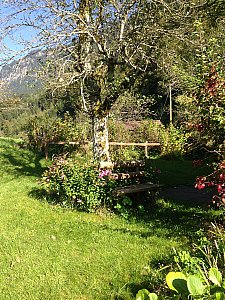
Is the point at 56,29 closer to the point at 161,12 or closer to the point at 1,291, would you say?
the point at 161,12

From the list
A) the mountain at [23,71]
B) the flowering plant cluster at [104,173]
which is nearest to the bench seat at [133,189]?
the flowering plant cluster at [104,173]

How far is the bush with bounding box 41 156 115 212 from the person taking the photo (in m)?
6.77

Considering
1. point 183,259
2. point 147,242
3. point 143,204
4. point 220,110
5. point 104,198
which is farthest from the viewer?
point 143,204

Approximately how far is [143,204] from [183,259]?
3.76m

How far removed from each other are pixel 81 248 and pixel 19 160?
973cm

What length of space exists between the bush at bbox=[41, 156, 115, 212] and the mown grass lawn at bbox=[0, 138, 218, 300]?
0.27 metres

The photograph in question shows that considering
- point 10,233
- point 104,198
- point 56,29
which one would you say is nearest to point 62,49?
point 56,29

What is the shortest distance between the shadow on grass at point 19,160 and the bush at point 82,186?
4.24 meters

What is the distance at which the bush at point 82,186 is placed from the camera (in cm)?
677

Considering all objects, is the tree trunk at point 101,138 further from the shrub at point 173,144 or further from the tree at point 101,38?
the shrub at point 173,144

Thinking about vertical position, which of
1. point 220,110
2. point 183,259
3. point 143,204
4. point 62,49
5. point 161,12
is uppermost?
point 161,12

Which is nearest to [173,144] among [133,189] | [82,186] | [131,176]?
[131,176]

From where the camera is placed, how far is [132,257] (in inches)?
186

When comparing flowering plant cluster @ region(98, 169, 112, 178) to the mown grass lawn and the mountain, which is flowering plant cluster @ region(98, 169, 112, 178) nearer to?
the mown grass lawn
